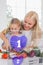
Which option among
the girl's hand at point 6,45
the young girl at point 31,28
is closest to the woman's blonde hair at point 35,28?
the young girl at point 31,28

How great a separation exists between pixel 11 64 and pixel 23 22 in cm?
22

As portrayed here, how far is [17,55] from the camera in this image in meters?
0.84

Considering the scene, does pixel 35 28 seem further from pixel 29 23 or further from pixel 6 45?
pixel 6 45

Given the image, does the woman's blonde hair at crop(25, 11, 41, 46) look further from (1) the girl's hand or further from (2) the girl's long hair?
(1) the girl's hand

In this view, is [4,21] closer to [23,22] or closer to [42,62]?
[23,22]

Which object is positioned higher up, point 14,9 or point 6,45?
point 14,9

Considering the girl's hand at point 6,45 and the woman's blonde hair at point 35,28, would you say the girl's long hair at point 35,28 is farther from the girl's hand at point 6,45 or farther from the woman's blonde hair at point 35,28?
the girl's hand at point 6,45

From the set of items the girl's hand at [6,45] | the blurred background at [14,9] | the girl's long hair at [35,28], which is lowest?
the girl's hand at [6,45]

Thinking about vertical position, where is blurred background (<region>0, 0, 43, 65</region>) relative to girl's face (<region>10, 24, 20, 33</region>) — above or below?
above

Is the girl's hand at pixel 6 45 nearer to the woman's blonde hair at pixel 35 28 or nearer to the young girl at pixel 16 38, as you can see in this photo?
the young girl at pixel 16 38

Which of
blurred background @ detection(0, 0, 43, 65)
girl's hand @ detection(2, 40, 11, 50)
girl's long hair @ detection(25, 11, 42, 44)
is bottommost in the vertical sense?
girl's hand @ detection(2, 40, 11, 50)

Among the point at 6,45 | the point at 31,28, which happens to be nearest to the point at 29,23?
the point at 31,28

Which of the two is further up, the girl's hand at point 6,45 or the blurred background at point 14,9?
the blurred background at point 14,9

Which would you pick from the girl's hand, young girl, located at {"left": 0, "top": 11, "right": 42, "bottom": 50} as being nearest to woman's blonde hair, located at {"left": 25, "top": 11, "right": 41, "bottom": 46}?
young girl, located at {"left": 0, "top": 11, "right": 42, "bottom": 50}
